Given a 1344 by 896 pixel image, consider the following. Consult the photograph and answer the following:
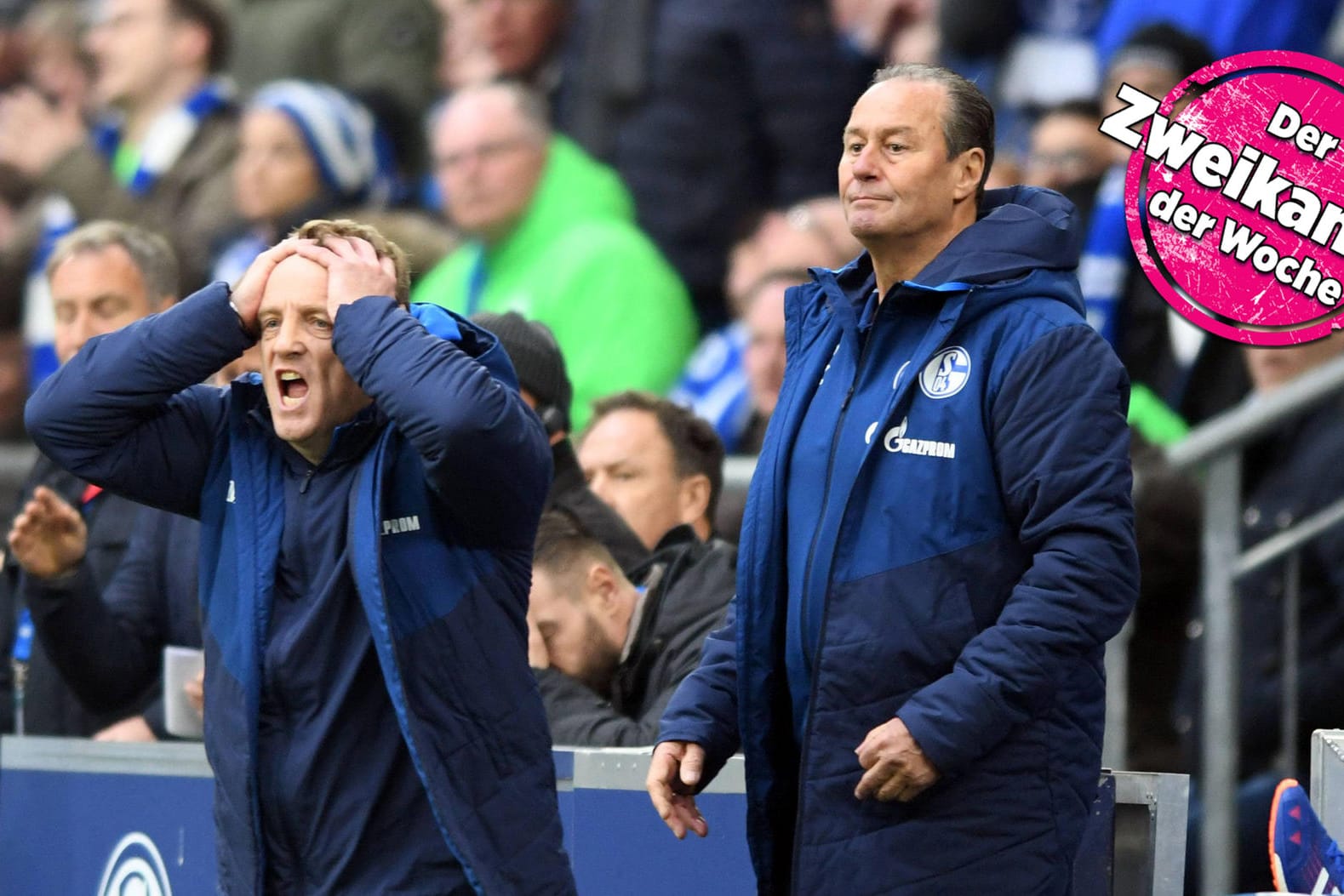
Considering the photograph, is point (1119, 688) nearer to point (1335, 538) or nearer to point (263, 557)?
point (1335, 538)

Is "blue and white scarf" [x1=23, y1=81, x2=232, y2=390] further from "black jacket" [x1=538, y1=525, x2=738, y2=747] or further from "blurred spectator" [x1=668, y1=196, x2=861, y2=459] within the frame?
"black jacket" [x1=538, y1=525, x2=738, y2=747]

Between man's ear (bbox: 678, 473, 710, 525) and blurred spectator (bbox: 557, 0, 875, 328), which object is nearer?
man's ear (bbox: 678, 473, 710, 525)

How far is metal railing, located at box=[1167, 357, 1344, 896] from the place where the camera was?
16.3 ft

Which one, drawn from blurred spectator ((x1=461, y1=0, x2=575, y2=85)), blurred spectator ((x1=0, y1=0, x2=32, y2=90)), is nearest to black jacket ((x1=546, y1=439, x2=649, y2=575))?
blurred spectator ((x1=461, y1=0, x2=575, y2=85))

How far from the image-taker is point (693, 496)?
5.36 metres

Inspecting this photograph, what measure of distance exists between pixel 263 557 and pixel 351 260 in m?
0.47

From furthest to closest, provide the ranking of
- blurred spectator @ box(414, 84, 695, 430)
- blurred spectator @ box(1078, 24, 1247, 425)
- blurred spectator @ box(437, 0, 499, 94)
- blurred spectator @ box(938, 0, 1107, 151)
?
blurred spectator @ box(437, 0, 499, 94), blurred spectator @ box(414, 84, 695, 430), blurred spectator @ box(938, 0, 1107, 151), blurred spectator @ box(1078, 24, 1247, 425)

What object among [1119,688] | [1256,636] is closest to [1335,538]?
[1256,636]

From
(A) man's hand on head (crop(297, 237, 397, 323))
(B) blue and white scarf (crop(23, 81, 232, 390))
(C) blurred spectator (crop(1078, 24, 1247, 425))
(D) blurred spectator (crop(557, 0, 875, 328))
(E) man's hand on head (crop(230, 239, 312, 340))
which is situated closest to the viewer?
(A) man's hand on head (crop(297, 237, 397, 323))

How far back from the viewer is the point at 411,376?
2.97 m

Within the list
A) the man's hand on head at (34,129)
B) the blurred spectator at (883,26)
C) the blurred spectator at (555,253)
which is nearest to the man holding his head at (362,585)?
the blurred spectator at (555,253)

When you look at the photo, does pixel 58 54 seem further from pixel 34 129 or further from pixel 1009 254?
pixel 1009 254

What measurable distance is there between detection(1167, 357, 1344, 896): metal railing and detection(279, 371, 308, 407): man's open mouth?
2.63 meters

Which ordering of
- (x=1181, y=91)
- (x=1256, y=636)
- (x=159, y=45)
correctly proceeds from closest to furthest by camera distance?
(x=1181, y=91), (x=1256, y=636), (x=159, y=45)
